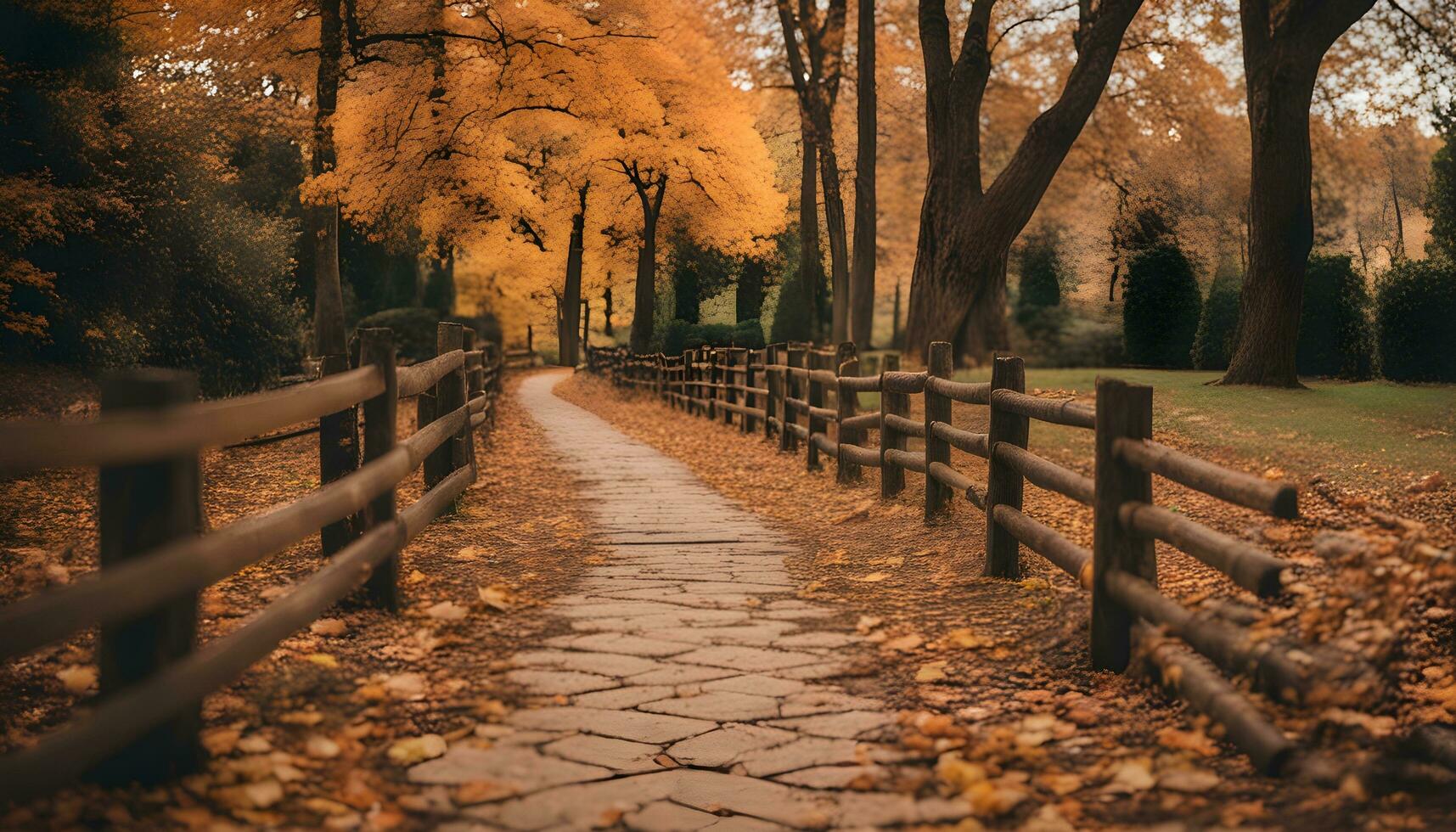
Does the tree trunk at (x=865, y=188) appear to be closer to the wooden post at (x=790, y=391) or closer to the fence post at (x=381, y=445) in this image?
the wooden post at (x=790, y=391)

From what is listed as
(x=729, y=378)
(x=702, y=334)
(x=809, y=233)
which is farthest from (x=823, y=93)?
(x=702, y=334)

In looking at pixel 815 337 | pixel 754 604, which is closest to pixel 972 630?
pixel 754 604

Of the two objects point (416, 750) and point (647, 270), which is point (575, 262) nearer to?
point (647, 270)

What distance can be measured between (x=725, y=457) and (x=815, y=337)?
1240 cm

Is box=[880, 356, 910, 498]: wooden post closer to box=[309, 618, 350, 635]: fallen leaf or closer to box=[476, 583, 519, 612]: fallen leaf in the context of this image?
box=[476, 583, 519, 612]: fallen leaf

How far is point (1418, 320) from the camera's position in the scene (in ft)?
59.4

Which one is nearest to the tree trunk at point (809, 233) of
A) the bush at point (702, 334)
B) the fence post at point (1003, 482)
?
the bush at point (702, 334)

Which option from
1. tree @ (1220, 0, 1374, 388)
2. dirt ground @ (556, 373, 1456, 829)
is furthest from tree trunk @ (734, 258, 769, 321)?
dirt ground @ (556, 373, 1456, 829)

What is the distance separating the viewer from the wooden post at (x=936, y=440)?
322 inches

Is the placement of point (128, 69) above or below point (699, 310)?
above

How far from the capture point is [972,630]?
17.6 feet

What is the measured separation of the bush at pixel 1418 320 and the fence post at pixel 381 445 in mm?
17441

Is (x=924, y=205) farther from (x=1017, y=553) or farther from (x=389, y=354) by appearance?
(x=389, y=354)

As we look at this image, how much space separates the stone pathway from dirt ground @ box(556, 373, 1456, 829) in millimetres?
241
